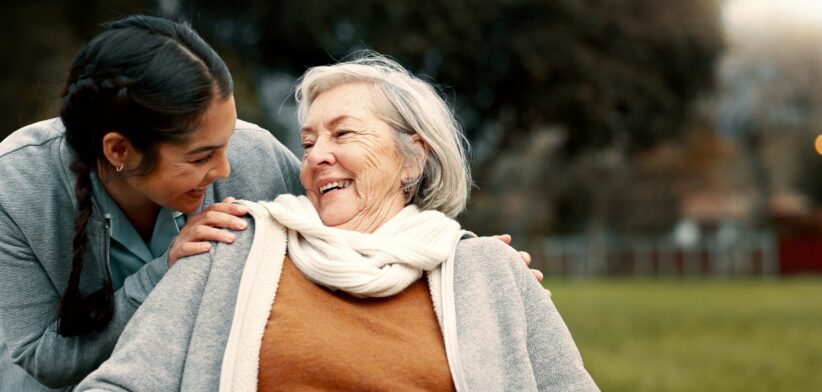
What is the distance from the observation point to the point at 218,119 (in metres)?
2.48

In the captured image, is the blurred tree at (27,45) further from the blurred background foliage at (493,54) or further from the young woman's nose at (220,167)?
the young woman's nose at (220,167)

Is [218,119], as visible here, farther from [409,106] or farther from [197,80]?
[409,106]

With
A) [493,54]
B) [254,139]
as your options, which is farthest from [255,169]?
[493,54]

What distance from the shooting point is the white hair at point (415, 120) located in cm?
A: 274

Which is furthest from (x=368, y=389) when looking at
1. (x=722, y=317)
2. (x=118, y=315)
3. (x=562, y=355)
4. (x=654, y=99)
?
(x=654, y=99)

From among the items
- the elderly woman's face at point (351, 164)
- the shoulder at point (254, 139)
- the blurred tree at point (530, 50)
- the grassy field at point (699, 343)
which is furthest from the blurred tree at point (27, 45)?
the elderly woman's face at point (351, 164)

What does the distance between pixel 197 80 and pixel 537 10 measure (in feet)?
47.4

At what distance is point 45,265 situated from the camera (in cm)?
253

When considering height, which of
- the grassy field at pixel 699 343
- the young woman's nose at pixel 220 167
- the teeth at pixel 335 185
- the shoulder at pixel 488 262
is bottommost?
the grassy field at pixel 699 343

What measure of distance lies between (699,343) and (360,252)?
24.3 feet

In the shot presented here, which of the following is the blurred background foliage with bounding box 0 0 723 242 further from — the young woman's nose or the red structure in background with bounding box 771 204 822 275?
the red structure in background with bounding box 771 204 822 275

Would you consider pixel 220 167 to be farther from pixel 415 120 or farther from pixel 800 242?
pixel 800 242

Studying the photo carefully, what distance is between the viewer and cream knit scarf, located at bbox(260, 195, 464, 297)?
2.40 metres

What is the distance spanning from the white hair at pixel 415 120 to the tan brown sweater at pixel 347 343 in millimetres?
419
